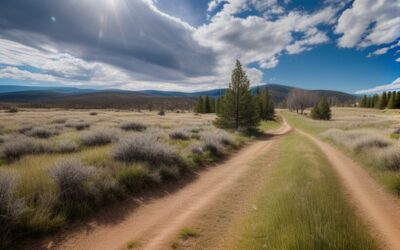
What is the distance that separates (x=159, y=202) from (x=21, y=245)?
10.9 ft

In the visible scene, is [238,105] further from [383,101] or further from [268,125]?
[383,101]

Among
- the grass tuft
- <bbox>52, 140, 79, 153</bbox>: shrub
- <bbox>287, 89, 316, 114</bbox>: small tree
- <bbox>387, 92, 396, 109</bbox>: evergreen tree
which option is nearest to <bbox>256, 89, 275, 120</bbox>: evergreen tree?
<bbox>287, 89, 316, 114</bbox>: small tree

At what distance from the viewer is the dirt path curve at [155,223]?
421 centimetres

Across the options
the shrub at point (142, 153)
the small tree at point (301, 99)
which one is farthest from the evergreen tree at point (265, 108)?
the shrub at point (142, 153)

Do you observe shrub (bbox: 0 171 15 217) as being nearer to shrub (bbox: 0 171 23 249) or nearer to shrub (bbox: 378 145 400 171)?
shrub (bbox: 0 171 23 249)

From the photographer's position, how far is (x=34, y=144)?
10.1 m

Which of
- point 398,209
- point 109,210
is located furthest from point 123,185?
point 398,209

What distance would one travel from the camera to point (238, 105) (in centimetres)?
2800

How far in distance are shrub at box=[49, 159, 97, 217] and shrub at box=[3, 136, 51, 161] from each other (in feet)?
17.8

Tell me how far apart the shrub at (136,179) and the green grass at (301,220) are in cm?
375

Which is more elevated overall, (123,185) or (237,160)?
(123,185)

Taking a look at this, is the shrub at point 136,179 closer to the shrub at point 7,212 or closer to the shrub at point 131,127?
the shrub at point 7,212

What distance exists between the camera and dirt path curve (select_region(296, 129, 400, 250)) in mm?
4851

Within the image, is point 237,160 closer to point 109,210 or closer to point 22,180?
point 109,210
